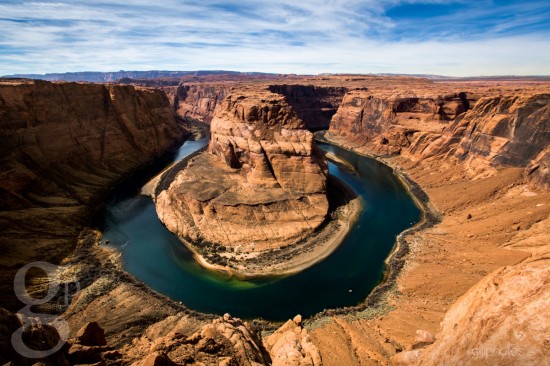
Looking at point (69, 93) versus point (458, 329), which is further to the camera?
point (69, 93)

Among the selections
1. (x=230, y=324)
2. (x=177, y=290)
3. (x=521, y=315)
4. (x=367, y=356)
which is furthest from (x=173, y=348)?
(x=177, y=290)

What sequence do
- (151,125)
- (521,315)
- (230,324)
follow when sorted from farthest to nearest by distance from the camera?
1. (151,125)
2. (230,324)
3. (521,315)

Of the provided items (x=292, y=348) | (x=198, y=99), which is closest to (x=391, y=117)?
(x=292, y=348)

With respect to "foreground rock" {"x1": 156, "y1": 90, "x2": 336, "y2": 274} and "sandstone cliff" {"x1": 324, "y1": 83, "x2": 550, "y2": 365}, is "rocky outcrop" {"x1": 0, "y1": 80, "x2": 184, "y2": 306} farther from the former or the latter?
"sandstone cliff" {"x1": 324, "y1": 83, "x2": 550, "y2": 365}

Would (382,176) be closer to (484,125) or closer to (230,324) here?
(484,125)

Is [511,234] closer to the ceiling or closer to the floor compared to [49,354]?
closer to the floor

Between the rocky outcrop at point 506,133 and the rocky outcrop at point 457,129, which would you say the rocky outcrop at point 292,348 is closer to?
the rocky outcrop at point 457,129
